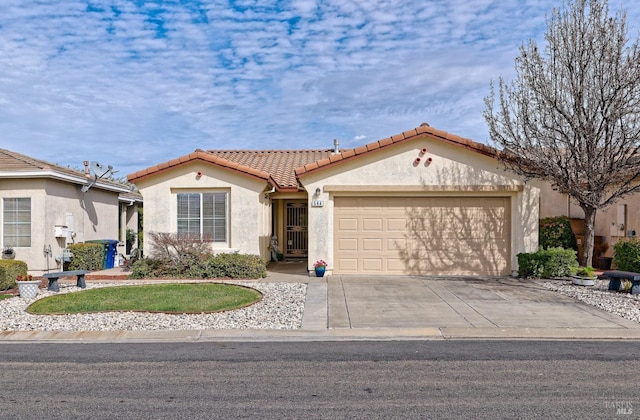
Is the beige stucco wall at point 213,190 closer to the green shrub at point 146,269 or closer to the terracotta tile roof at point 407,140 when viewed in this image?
the green shrub at point 146,269

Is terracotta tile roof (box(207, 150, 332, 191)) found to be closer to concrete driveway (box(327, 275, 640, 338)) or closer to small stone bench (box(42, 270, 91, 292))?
concrete driveway (box(327, 275, 640, 338))

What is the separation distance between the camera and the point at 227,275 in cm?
1349

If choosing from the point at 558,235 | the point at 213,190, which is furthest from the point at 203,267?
the point at 558,235

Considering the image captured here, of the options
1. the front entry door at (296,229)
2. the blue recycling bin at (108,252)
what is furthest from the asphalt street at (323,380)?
the front entry door at (296,229)

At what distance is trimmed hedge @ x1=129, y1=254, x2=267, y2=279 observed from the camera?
530 inches

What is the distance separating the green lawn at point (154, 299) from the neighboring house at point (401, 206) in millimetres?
2838

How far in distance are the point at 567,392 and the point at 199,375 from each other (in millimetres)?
4192

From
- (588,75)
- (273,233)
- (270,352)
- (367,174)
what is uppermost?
(588,75)

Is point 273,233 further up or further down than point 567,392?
further up

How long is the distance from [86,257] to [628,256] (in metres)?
15.7

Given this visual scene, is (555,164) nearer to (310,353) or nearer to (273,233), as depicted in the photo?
(310,353)

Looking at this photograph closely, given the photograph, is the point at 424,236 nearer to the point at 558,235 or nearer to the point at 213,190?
the point at 558,235

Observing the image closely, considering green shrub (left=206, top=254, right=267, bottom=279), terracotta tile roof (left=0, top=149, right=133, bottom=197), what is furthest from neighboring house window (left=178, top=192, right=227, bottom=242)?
terracotta tile roof (left=0, top=149, right=133, bottom=197)

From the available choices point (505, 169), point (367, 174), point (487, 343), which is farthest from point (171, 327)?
point (505, 169)
